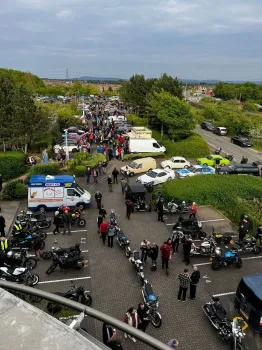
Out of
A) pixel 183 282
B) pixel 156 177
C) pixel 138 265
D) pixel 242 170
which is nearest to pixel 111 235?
pixel 138 265

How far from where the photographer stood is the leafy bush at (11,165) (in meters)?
25.4

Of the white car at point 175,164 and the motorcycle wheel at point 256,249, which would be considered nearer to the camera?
the motorcycle wheel at point 256,249

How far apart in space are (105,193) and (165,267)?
1032cm

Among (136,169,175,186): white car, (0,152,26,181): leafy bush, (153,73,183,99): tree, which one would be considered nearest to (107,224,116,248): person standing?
(136,169,175,186): white car

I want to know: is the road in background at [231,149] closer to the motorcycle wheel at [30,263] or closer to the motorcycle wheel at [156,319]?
the motorcycle wheel at [30,263]

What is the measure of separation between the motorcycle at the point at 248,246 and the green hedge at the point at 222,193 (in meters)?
3.54

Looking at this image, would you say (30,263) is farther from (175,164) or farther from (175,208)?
(175,164)

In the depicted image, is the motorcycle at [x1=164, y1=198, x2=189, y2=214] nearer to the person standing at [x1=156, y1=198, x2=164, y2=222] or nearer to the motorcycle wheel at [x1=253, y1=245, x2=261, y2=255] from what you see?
the person standing at [x1=156, y1=198, x2=164, y2=222]

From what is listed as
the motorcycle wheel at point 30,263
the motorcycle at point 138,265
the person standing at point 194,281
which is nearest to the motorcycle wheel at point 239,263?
the person standing at point 194,281

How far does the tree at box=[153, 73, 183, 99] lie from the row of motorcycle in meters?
33.7

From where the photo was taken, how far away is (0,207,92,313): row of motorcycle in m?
11.9

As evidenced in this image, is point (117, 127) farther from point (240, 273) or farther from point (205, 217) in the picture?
point (240, 273)

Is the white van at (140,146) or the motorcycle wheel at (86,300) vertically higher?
the white van at (140,146)

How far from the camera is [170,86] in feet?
152
